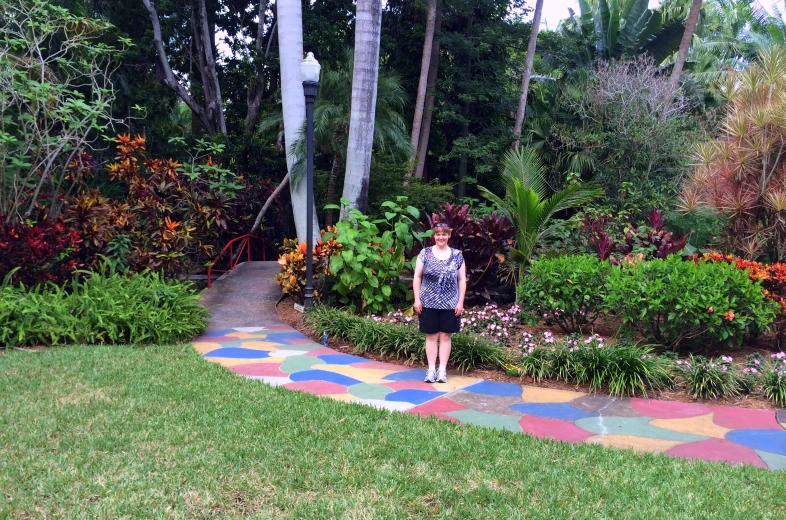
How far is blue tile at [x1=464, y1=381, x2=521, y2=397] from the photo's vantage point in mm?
5384

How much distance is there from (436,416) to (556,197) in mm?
4207

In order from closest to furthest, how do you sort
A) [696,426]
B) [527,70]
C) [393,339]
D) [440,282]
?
[696,426] < [440,282] < [393,339] < [527,70]

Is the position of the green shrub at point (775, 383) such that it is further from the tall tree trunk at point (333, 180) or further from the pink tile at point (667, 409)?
the tall tree trunk at point (333, 180)

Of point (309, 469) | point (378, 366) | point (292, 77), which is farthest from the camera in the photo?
point (292, 77)

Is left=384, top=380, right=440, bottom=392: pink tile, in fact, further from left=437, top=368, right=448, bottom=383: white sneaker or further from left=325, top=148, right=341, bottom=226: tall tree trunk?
left=325, top=148, right=341, bottom=226: tall tree trunk

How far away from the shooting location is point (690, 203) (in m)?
8.06

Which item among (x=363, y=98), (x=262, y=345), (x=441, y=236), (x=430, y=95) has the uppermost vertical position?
(x=430, y=95)

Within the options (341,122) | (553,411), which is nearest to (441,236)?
(553,411)

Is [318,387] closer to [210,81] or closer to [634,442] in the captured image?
[634,442]

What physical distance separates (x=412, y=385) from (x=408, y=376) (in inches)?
13.0

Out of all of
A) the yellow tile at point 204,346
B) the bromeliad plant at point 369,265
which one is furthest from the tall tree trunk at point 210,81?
the yellow tile at point 204,346

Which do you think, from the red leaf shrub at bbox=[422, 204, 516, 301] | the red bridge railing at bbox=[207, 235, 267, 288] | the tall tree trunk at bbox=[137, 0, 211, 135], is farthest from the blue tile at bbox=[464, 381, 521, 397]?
the tall tree trunk at bbox=[137, 0, 211, 135]

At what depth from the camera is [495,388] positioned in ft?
18.1

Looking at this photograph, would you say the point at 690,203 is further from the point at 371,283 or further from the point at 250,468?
the point at 250,468
